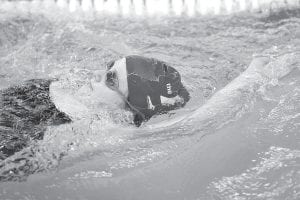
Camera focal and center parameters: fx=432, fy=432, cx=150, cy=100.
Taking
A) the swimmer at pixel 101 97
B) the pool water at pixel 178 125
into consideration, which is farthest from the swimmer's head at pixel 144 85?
the pool water at pixel 178 125

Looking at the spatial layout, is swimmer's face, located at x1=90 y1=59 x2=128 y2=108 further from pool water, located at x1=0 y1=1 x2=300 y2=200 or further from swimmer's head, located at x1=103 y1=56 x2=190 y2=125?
pool water, located at x1=0 y1=1 x2=300 y2=200

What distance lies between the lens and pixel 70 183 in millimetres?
2545

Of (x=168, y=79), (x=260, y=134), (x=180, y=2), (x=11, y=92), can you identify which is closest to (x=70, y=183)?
(x=11, y=92)

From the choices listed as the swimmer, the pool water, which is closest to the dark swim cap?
the swimmer

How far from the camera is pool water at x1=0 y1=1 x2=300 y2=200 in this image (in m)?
2.56

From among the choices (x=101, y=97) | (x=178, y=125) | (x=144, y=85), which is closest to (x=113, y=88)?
(x=101, y=97)

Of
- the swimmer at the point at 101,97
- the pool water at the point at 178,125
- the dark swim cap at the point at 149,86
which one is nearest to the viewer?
the pool water at the point at 178,125

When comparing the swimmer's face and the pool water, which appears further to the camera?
the swimmer's face

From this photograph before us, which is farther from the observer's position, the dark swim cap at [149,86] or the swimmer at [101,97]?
the dark swim cap at [149,86]

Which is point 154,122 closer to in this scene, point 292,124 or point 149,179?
point 149,179

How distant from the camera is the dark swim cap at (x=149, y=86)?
305cm

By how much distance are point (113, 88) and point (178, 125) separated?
541 millimetres

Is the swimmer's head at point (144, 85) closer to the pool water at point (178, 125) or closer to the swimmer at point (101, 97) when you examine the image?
the swimmer at point (101, 97)

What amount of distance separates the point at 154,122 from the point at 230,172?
0.73 metres
